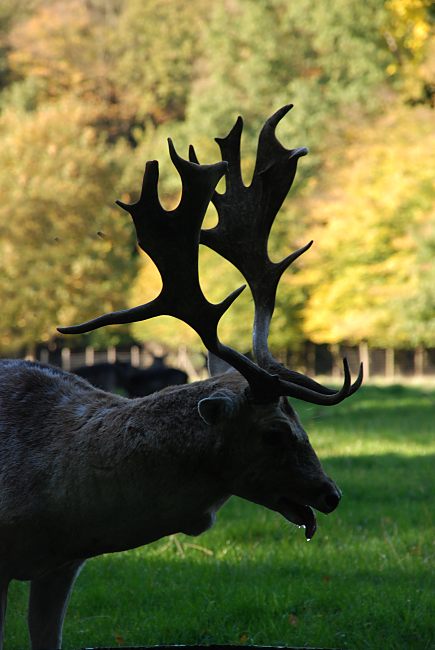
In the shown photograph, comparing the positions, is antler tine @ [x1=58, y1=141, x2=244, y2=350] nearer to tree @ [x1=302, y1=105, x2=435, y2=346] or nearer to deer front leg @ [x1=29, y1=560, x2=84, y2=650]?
deer front leg @ [x1=29, y1=560, x2=84, y2=650]

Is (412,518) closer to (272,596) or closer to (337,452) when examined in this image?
(272,596)

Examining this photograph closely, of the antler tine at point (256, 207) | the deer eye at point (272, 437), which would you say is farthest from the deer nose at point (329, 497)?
the antler tine at point (256, 207)

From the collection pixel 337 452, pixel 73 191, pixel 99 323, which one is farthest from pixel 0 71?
pixel 99 323

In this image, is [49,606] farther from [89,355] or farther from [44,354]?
[89,355]

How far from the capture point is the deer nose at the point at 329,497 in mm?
4195

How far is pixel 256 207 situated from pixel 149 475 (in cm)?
151

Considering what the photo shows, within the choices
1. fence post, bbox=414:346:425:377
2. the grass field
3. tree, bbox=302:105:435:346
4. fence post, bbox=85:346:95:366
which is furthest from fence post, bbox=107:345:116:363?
the grass field

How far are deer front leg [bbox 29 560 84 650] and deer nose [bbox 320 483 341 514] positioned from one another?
3.71 ft

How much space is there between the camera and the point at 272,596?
6.23m

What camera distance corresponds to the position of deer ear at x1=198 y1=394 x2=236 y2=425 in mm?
4019

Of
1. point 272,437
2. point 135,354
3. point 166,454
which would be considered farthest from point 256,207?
point 135,354

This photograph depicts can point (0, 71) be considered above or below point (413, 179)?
above

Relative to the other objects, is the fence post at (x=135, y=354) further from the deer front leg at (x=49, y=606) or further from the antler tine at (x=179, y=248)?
the antler tine at (x=179, y=248)

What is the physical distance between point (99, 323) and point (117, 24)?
58.9 m
